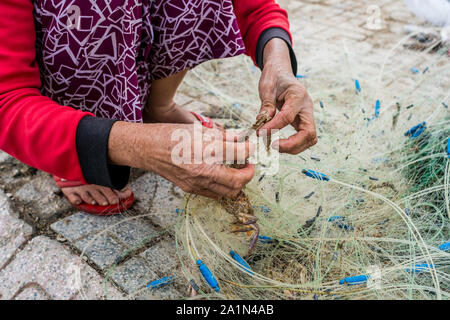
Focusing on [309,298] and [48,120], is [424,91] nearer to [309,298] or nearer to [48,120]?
[309,298]

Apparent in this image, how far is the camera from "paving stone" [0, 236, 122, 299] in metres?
1.27

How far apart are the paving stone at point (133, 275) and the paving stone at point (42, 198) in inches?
17.9

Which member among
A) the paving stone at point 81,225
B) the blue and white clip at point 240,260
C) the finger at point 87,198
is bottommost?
the paving stone at point 81,225

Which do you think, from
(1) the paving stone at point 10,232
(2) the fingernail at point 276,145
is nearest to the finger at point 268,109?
(2) the fingernail at point 276,145

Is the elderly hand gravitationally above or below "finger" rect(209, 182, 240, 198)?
above

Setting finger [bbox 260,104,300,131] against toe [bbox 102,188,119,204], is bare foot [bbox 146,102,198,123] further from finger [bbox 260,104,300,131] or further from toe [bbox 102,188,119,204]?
finger [bbox 260,104,300,131]

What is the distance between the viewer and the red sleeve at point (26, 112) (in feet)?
3.50

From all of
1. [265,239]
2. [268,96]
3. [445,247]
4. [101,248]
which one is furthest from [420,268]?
[101,248]

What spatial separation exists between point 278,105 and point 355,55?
177cm

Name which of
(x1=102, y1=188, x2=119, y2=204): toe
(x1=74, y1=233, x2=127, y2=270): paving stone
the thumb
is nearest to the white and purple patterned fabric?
the thumb

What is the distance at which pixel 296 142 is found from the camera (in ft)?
4.17

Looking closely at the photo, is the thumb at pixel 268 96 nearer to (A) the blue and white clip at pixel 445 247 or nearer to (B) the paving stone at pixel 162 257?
(B) the paving stone at pixel 162 257

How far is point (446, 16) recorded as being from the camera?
9.60 ft

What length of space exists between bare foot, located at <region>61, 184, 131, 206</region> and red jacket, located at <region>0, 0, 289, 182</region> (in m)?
0.44
